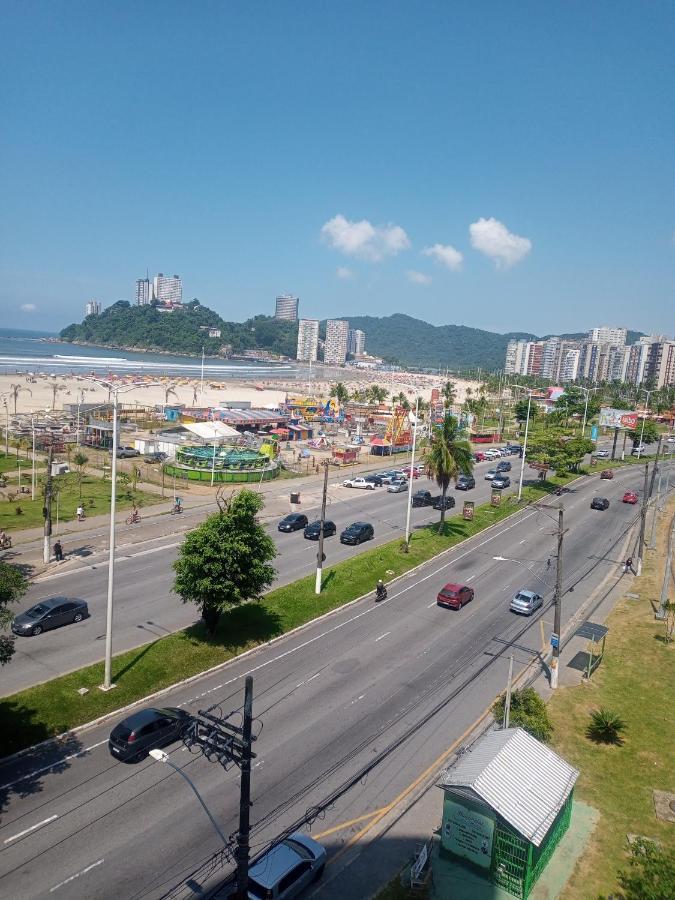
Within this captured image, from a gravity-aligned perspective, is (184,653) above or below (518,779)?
below

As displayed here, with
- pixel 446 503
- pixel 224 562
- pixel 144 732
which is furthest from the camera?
pixel 446 503

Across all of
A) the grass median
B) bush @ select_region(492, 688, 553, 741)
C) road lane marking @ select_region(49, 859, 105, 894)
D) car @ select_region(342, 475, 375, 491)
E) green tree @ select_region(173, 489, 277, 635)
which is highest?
green tree @ select_region(173, 489, 277, 635)

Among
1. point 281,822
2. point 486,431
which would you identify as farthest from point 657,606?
point 486,431

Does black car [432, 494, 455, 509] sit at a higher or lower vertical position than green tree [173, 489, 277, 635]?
lower

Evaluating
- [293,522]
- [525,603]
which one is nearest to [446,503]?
[293,522]

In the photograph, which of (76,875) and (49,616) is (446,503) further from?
(76,875)

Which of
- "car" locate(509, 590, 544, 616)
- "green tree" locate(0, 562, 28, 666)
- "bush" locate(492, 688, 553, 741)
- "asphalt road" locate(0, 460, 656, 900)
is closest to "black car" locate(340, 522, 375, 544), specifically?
"asphalt road" locate(0, 460, 656, 900)

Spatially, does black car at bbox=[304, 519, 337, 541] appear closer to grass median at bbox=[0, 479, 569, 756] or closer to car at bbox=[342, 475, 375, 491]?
grass median at bbox=[0, 479, 569, 756]
